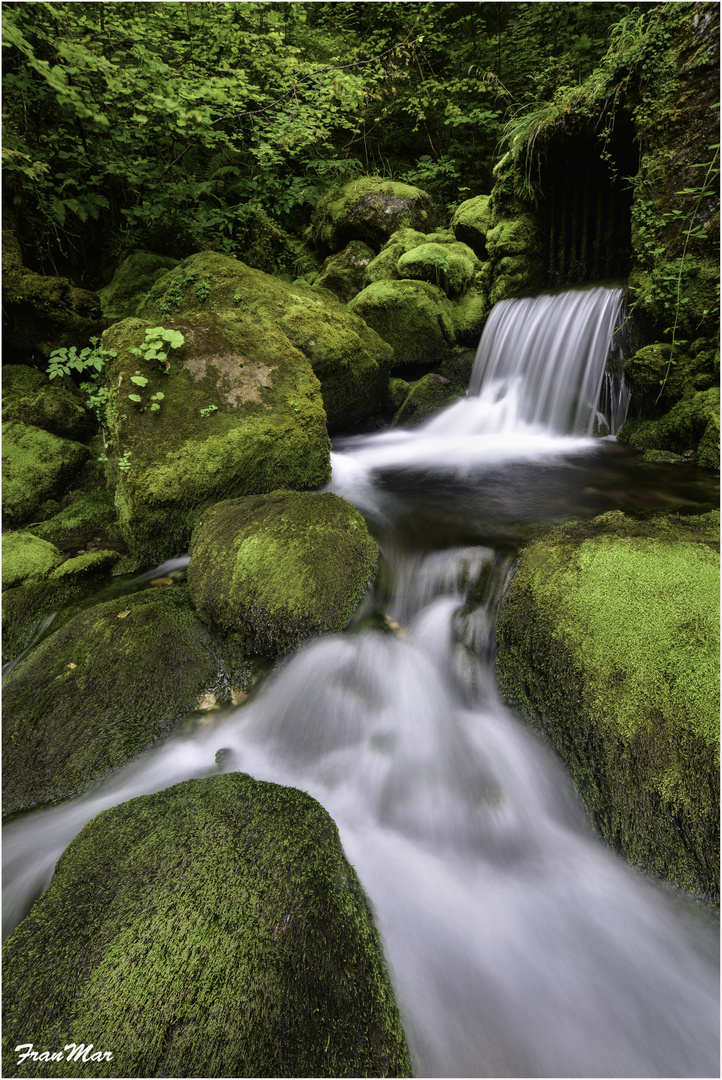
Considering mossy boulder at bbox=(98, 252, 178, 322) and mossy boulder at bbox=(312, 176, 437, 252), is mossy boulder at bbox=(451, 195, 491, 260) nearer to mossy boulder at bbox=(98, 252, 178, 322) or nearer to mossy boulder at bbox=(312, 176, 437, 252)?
mossy boulder at bbox=(312, 176, 437, 252)

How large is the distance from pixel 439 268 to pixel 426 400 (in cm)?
285

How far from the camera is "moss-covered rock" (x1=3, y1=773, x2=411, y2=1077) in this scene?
128 cm

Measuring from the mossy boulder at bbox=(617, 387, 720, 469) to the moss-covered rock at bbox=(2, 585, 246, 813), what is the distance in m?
4.97

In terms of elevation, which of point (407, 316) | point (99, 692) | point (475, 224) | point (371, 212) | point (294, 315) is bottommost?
point (99, 692)

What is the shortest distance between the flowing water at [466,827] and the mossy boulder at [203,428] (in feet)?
4.43

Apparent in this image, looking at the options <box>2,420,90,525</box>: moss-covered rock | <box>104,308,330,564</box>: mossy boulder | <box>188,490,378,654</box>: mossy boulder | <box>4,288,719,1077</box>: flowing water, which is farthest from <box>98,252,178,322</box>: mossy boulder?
<box>4,288,719,1077</box>: flowing water

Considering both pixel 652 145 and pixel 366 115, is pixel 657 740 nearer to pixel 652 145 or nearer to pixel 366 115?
pixel 652 145

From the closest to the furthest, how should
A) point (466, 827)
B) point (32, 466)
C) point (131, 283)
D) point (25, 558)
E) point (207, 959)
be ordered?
point (207, 959), point (466, 827), point (25, 558), point (32, 466), point (131, 283)

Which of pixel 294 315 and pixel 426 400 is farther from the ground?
pixel 294 315

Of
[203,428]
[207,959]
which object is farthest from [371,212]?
[207,959]

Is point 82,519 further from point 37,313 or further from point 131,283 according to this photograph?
point 131,283

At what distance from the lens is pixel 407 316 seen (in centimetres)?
802

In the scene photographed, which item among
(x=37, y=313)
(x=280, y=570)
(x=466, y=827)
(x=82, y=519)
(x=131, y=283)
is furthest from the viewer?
(x=131, y=283)

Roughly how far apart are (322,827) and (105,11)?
8.79 m
